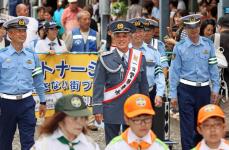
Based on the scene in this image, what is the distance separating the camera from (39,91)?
1132 centimetres

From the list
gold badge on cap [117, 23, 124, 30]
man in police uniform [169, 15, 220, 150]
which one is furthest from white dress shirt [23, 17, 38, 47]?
gold badge on cap [117, 23, 124, 30]

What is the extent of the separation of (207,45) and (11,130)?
2.86 metres

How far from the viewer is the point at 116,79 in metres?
10.2

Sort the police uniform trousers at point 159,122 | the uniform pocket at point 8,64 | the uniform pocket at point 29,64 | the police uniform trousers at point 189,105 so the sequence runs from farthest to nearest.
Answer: the police uniform trousers at point 159,122, the police uniform trousers at point 189,105, the uniform pocket at point 29,64, the uniform pocket at point 8,64

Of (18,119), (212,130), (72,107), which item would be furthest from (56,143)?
(18,119)

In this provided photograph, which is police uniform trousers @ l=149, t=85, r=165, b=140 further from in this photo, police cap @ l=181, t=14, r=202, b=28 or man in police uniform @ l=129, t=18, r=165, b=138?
police cap @ l=181, t=14, r=202, b=28

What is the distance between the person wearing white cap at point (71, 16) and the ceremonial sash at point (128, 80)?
8.15 metres

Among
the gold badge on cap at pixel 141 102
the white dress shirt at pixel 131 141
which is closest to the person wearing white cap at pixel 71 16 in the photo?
the gold badge on cap at pixel 141 102

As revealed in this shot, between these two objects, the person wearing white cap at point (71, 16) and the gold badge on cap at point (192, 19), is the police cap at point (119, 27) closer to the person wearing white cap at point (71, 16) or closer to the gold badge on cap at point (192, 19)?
the gold badge on cap at point (192, 19)

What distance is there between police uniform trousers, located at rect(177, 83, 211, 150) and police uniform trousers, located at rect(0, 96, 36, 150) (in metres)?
2.08

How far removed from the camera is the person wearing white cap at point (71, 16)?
18391 millimetres

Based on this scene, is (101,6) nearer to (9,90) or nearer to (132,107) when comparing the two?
(9,90)

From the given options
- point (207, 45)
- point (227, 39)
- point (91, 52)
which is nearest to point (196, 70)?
point (207, 45)

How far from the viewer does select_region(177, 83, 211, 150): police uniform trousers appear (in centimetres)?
1163
